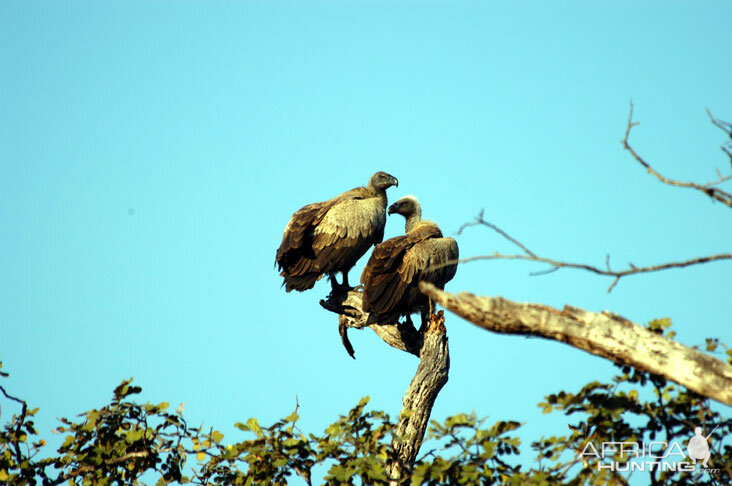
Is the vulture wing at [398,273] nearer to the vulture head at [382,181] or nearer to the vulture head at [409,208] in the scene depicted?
the vulture head at [409,208]

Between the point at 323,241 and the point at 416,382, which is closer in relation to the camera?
the point at 416,382

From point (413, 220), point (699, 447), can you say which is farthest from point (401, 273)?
point (699, 447)

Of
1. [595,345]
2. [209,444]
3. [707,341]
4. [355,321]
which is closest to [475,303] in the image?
[595,345]

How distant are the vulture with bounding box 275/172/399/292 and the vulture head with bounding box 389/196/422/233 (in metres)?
0.27

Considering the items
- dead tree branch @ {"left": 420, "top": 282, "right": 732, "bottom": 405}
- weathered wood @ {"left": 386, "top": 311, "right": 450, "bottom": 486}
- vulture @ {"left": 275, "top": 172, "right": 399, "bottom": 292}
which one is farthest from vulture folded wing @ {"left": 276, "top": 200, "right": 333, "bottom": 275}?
dead tree branch @ {"left": 420, "top": 282, "right": 732, "bottom": 405}

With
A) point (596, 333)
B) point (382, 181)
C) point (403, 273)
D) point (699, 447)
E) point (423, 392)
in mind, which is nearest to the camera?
point (596, 333)

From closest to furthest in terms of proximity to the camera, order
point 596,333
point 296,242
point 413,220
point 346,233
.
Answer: point 596,333 < point 296,242 < point 346,233 < point 413,220

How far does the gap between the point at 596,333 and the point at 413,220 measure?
653 centimetres

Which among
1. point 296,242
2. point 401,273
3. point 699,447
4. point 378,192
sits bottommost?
point 699,447

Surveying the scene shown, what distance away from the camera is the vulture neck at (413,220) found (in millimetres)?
10367

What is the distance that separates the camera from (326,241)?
9.87m

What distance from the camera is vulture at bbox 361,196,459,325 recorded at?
8.32m

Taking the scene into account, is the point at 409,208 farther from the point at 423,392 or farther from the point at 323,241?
the point at 423,392

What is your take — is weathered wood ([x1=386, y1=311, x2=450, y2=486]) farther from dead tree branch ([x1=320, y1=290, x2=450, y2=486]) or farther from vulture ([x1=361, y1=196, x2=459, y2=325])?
vulture ([x1=361, y1=196, x2=459, y2=325])
